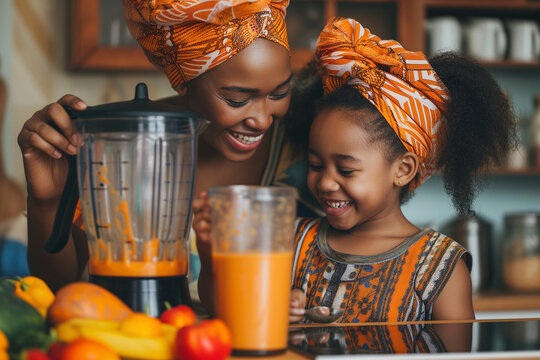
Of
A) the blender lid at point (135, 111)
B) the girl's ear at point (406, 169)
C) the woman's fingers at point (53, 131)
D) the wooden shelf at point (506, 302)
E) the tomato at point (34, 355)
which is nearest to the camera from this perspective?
the tomato at point (34, 355)

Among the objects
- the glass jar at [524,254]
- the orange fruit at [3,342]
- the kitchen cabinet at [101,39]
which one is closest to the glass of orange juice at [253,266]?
the orange fruit at [3,342]

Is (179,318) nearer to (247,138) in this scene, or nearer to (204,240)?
(204,240)

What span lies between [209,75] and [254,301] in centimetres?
65

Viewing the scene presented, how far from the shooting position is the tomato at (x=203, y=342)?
1.86ft

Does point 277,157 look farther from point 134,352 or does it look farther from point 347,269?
point 134,352

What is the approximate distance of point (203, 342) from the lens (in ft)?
1.86

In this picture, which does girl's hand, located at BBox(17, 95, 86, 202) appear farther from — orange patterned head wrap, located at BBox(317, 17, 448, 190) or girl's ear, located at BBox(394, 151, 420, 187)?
girl's ear, located at BBox(394, 151, 420, 187)

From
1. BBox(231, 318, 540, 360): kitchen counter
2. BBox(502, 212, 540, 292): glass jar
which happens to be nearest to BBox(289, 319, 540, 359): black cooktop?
BBox(231, 318, 540, 360): kitchen counter

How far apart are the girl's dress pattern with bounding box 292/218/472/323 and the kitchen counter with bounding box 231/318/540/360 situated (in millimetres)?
306

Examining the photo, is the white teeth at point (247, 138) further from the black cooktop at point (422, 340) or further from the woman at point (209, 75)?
the black cooktop at point (422, 340)

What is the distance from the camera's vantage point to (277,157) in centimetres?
147

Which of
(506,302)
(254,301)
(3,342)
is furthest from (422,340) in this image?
(506,302)

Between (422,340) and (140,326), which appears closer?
(140,326)

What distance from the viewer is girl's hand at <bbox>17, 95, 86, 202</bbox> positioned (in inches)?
38.9
